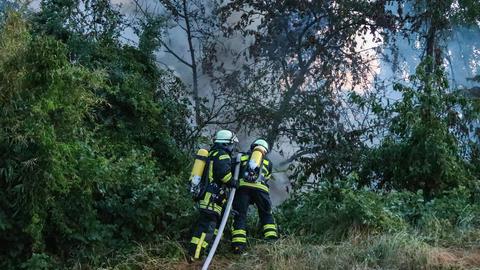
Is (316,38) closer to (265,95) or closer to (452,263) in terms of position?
(265,95)

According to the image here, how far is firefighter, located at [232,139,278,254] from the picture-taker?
736 centimetres

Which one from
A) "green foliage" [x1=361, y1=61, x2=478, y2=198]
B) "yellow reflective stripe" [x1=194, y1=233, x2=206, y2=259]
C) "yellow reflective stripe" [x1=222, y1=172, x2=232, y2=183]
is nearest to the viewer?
"yellow reflective stripe" [x1=194, y1=233, x2=206, y2=259]

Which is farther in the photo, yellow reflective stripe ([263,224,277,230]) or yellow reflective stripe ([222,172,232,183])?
yellow reflective stripe ([263,224,277,230])

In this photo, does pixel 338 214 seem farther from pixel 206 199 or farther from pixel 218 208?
pixel 206 199

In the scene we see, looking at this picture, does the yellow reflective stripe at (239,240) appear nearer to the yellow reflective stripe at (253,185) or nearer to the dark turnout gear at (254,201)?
the dark turnout gear at (254,201)

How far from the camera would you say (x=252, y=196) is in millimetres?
7723

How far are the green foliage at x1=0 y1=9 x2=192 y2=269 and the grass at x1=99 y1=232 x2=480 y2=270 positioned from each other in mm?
386

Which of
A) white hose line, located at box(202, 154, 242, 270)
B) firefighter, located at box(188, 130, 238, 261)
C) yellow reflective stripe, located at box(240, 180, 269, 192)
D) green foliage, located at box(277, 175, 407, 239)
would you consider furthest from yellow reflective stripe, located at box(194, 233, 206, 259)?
green foliage, located at box(277, 175, 407, 239)

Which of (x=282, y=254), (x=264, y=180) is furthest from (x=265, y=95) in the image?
(x=282, y=254)

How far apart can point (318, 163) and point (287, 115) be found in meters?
1.33

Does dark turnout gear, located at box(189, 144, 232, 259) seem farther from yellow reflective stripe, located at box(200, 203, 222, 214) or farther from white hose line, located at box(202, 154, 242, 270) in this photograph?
white hose line, located at box(202, 154, 242, 270)

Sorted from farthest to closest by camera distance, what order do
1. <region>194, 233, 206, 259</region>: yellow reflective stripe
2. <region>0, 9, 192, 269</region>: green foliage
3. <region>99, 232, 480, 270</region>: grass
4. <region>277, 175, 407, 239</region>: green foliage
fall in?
<region>277, 175, 407, 239</region>: green foliage < <region>194, 233, 206, 259</region>: yellow reflective stripe < <region>99, 232, 480, 270</region>: grass < <region>0, 9, 192, 269</region>: green foliage

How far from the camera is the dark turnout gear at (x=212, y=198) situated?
703cm

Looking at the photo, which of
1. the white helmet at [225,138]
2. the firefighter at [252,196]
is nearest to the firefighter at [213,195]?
the white helmet at [225,138]
